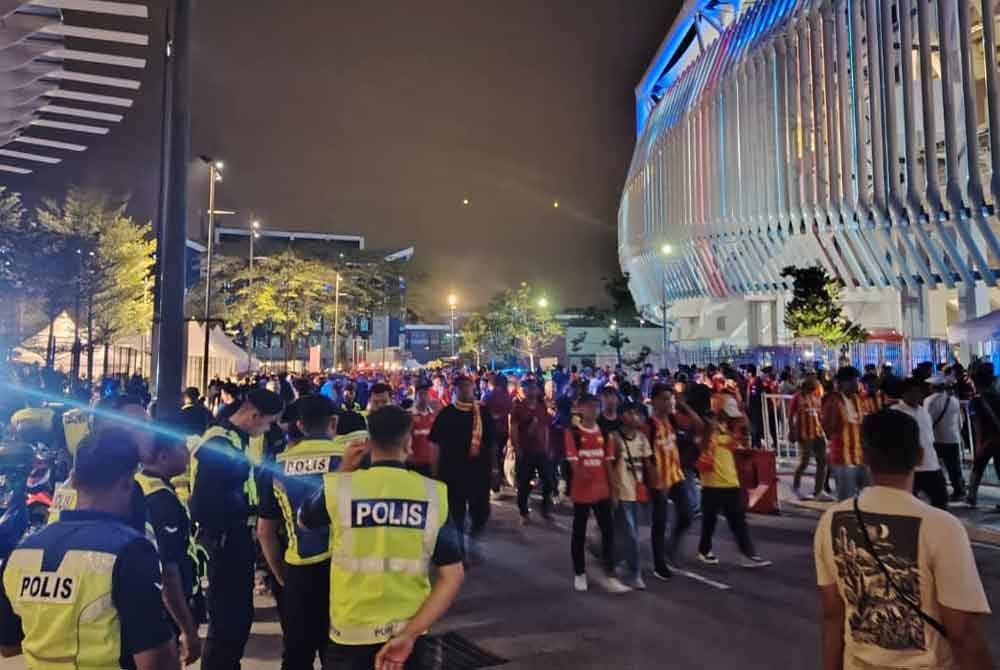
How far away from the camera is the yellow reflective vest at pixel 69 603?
230 centimetres

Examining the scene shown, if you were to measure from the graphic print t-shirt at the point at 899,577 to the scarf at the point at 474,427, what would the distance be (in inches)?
224

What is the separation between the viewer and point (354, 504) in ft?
9.53

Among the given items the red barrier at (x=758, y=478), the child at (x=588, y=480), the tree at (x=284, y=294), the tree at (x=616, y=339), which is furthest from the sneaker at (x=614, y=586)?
the tree at (x=616, y=339)

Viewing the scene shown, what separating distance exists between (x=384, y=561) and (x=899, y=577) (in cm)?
181

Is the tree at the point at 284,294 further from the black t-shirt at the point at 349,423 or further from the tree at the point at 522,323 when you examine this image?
the black t-shirt at the point at 349,423

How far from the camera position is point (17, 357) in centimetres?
2961

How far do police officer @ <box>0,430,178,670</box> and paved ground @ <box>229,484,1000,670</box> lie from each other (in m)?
3.33

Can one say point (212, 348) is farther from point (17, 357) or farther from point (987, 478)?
point (987, 478)

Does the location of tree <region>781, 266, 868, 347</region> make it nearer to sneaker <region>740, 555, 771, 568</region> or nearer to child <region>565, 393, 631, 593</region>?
sneaker <region>740, 555, 771, 568</region>

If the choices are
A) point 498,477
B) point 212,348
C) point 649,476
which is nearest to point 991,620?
point 649,476

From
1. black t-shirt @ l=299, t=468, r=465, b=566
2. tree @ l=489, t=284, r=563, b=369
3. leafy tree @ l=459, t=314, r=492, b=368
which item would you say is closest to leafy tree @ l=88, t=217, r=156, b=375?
black t-shirt @ l=299, t=468, r=465, b=566

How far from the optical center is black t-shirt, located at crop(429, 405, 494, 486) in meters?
8.10

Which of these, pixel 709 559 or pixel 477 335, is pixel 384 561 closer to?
pixel 709 559

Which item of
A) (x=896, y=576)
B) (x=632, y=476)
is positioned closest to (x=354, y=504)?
(x=896, y=576)
